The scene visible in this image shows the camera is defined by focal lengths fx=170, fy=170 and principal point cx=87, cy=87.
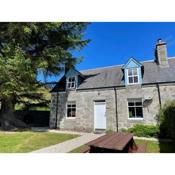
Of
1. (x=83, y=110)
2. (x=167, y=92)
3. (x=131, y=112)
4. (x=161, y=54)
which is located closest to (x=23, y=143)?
(x=83, y=110)

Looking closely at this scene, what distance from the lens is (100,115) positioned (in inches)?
606

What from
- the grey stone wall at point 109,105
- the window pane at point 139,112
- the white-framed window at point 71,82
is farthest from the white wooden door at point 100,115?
the white-framed window at point 71,82

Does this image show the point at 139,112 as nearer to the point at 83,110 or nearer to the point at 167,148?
the point at 83,110

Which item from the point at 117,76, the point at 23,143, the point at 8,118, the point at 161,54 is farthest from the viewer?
the point at 117,76

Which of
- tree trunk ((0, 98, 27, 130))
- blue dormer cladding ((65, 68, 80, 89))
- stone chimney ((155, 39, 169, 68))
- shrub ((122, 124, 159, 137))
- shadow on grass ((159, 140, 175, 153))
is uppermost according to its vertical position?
stone chimney ((155, 39, 169, 68))

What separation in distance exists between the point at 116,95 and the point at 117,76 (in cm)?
228

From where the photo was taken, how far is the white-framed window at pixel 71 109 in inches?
664

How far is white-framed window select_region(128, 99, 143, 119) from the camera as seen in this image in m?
14.1

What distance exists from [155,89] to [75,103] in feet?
24.6

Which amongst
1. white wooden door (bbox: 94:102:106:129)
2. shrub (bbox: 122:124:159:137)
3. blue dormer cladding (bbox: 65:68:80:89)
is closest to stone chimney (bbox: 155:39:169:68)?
shrub (bbox: 122:124:159:137)

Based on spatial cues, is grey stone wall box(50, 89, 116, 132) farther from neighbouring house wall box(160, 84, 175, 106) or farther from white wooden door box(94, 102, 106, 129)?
neighbouring house wall box(160, 84, 175, 106)
